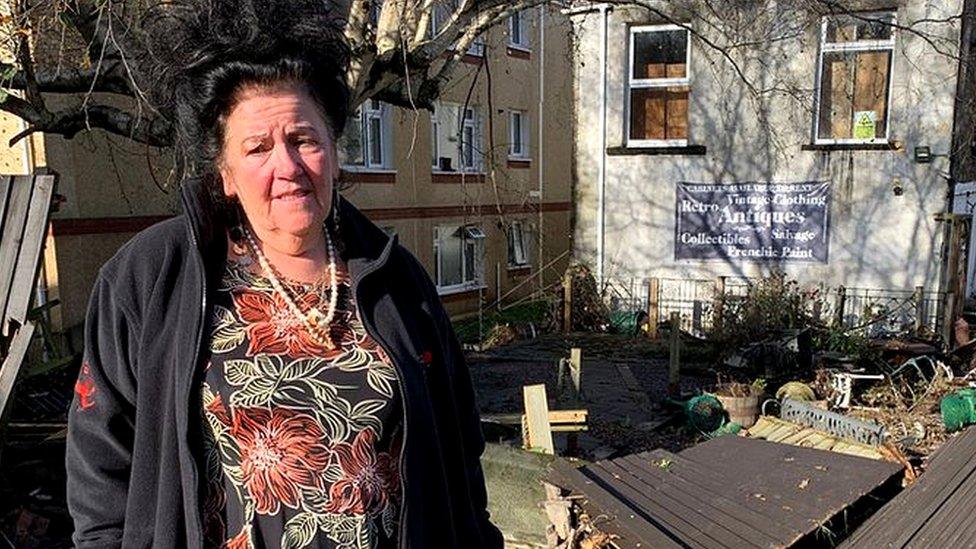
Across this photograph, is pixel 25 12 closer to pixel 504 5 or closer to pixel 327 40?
pixel 504 5

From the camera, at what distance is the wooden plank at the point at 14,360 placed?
469cm

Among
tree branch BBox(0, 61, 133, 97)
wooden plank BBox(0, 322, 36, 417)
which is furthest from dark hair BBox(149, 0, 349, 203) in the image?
tree branch BBox(0, 61, 133, 97)

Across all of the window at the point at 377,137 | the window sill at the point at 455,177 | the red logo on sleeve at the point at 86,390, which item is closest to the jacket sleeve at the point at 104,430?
the red logo on sleeve at the point at 86,390

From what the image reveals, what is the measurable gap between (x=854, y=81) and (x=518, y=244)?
29.6 ft

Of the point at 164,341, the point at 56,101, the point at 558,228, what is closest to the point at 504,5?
the point at 164,341

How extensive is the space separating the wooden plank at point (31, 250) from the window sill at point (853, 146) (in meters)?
10.2

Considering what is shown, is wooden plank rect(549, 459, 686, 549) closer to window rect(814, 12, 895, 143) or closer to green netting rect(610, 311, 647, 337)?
green netting rect(610, 311, 647, 337)

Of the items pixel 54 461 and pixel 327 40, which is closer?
pixel 327 40

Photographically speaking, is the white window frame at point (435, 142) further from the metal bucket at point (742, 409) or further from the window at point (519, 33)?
the metal bucket at point (742, 409)

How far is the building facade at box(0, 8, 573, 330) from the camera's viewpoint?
9227mm

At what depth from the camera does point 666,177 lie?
12.4m

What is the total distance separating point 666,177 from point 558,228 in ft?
24.3

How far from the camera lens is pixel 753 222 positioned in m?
12.0

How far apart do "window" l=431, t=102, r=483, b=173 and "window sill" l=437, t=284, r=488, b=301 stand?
2.56 meters
